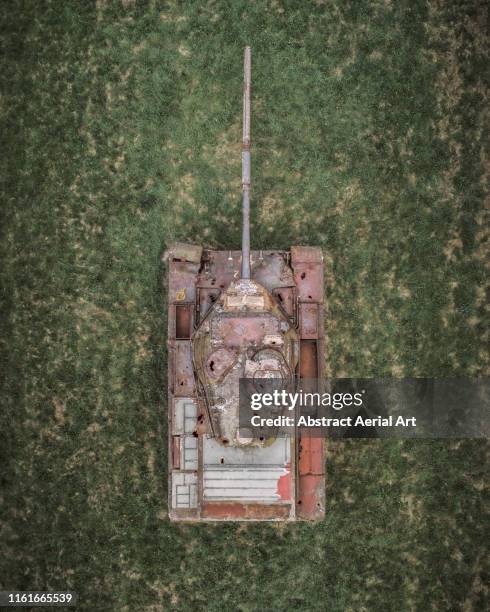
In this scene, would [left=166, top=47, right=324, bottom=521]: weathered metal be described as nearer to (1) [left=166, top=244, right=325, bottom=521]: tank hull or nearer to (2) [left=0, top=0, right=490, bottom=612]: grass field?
(1) [left=166, top=244, right=325, bottom=521]: tank hull

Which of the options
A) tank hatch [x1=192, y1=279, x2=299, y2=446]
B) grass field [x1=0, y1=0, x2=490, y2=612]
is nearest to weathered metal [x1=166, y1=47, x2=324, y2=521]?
tank hatch [x1=192, y1=279, x2=299, y2=446]

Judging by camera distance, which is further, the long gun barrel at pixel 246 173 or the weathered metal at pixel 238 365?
the long gun barrel at pixel 246 173

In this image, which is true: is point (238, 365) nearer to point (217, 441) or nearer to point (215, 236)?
point (217, 441)

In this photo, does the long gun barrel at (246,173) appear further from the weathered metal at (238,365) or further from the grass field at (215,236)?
the grass field at (215,236)

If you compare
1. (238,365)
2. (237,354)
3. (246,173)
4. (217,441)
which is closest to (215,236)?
(246,173)

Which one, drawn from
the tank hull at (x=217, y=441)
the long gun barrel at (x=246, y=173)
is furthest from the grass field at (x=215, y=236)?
the tank hull at (x=217, y=441)
